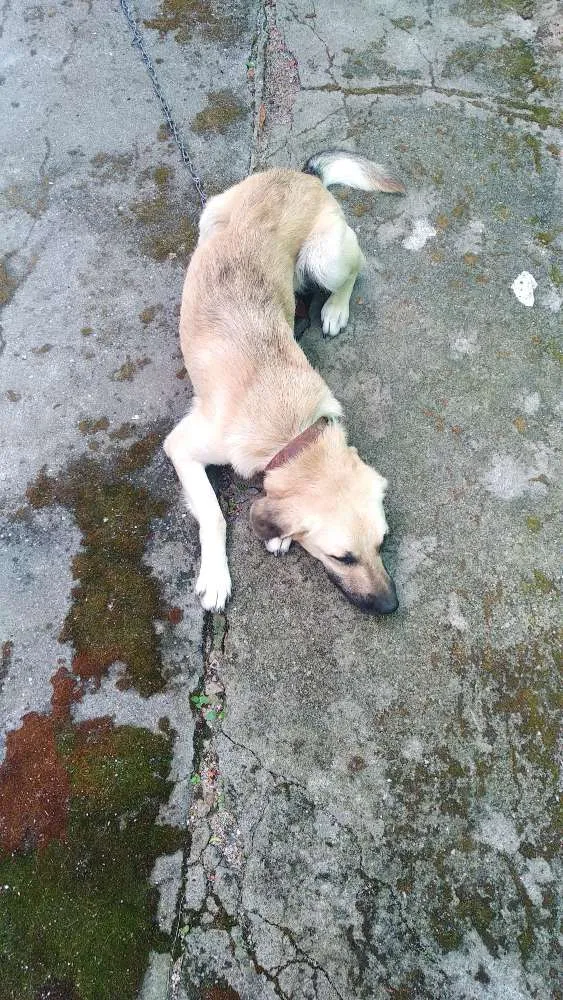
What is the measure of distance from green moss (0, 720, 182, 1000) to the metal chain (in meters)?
3.45

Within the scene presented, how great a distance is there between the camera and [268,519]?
9.00 ft

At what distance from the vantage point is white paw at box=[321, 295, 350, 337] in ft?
12.3

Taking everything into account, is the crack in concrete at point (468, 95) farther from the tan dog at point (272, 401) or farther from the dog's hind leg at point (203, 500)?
the dog's hind leg at point (203, 500)

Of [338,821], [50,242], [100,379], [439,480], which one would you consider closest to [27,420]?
[100,379]

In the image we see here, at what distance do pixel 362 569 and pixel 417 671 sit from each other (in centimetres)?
60

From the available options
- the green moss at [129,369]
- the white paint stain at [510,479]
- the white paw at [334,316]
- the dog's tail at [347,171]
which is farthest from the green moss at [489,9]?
the green moss at [129,369]

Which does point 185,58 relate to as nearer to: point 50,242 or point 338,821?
point 50,242

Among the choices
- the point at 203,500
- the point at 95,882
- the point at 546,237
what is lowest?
the point at 95,882

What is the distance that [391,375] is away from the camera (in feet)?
12.0

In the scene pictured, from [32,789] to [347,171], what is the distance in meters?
3.96

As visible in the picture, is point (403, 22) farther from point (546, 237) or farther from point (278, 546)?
point (278, 546)

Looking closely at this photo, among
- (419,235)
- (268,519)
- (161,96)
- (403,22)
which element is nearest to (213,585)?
(268,519)

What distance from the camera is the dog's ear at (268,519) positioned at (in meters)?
2.73

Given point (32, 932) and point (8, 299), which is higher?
point (8, 299)
